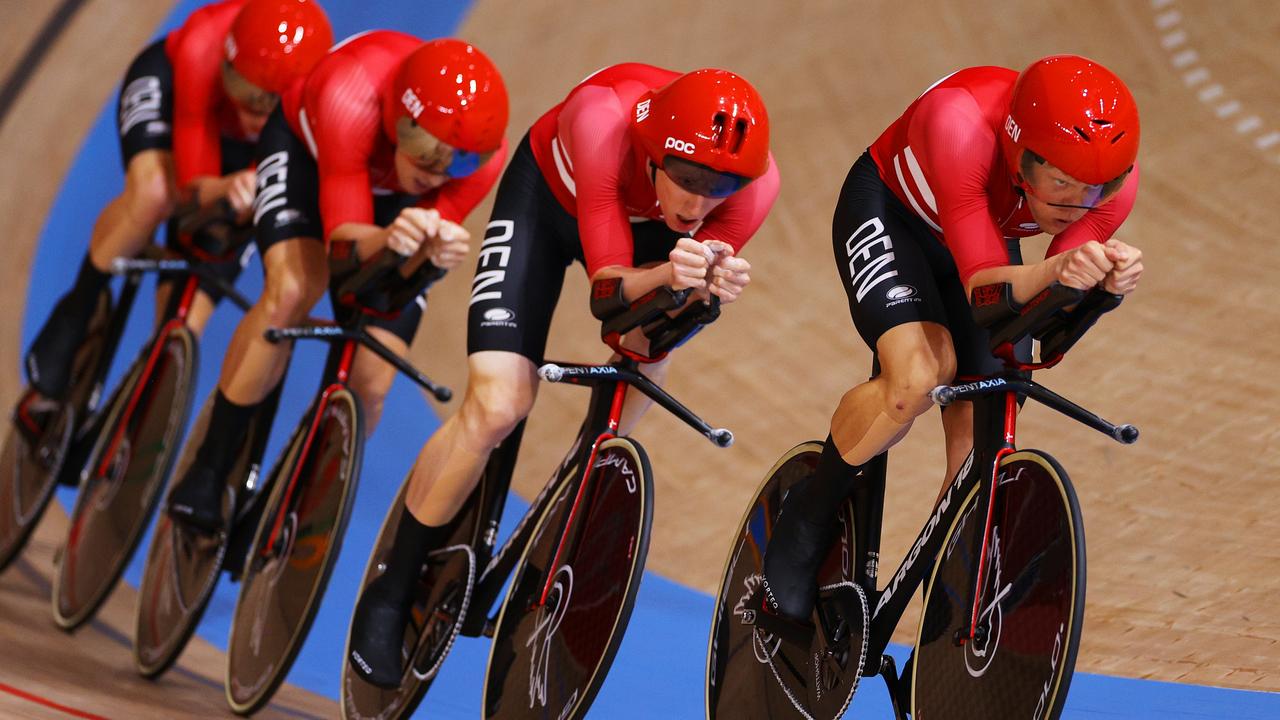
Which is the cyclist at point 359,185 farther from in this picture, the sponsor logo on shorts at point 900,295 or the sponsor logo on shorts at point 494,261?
the sponsor logo on shorts at point 900,295

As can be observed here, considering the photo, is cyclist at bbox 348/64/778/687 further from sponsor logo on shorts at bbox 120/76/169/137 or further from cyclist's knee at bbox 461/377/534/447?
sponsor logo on shorts at bbox 120/76/169/137

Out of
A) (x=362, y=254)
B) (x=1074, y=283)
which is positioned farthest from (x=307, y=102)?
(x=1074, y=283)

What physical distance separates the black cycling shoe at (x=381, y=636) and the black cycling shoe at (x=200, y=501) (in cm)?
75

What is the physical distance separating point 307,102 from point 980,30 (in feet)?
14.4

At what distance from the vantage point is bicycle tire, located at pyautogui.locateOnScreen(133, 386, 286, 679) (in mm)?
3787

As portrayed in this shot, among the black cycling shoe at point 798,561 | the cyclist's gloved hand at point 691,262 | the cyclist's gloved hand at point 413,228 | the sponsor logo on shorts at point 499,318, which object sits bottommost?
the black cycling shoe at point 798,561

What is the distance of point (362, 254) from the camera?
→ 3.25 metres

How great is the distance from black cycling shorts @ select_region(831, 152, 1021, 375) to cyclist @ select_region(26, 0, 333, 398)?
1926mm

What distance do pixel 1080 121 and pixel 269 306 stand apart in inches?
86.2

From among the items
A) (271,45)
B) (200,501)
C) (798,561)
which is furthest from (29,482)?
(798,561)

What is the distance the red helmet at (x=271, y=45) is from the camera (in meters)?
4.00

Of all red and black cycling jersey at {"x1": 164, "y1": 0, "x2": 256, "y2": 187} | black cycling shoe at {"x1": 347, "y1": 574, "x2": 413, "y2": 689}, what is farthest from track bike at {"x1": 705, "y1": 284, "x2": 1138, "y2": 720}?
red and black cycling jersey at {"x1": 164, "y1": 0, "x2": 256, "y2": 187}

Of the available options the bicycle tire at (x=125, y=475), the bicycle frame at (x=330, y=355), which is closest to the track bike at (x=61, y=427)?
the bicycle tire at (x=125, y=475)

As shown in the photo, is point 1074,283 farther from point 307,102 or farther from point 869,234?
point 307,102
